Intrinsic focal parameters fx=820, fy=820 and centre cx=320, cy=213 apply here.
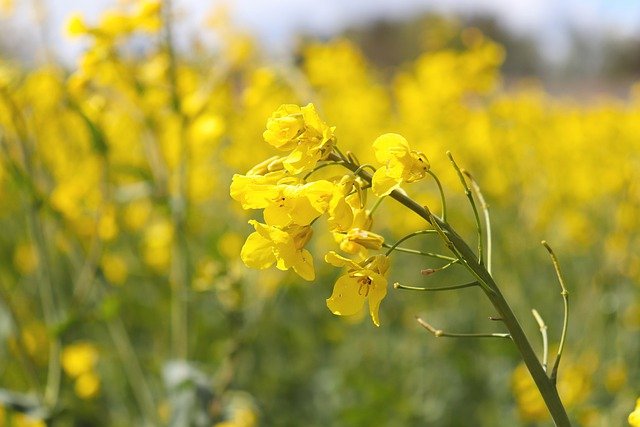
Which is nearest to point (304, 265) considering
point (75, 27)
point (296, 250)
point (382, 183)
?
point (296, 250)

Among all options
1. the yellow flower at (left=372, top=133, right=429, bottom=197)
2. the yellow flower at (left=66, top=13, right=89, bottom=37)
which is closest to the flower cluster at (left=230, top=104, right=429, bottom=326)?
the yellow flower at (left=372, top=133, right=429, bottom=197)

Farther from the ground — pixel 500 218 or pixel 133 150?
pixel 500 218

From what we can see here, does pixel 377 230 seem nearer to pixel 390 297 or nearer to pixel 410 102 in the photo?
pixel 390 297

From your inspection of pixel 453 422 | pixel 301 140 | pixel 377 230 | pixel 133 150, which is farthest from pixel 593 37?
pixel 301 140

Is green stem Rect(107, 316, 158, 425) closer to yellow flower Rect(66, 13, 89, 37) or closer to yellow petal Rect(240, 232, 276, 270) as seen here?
yellow flower Rect(66, 13, 89, 37)

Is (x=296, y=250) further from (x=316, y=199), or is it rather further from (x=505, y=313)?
(x=505, y=313)

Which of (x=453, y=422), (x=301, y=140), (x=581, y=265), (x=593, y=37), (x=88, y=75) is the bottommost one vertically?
(x=593, y=37)

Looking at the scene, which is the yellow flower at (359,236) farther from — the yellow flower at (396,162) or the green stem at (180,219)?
the green stem at (180,219)
